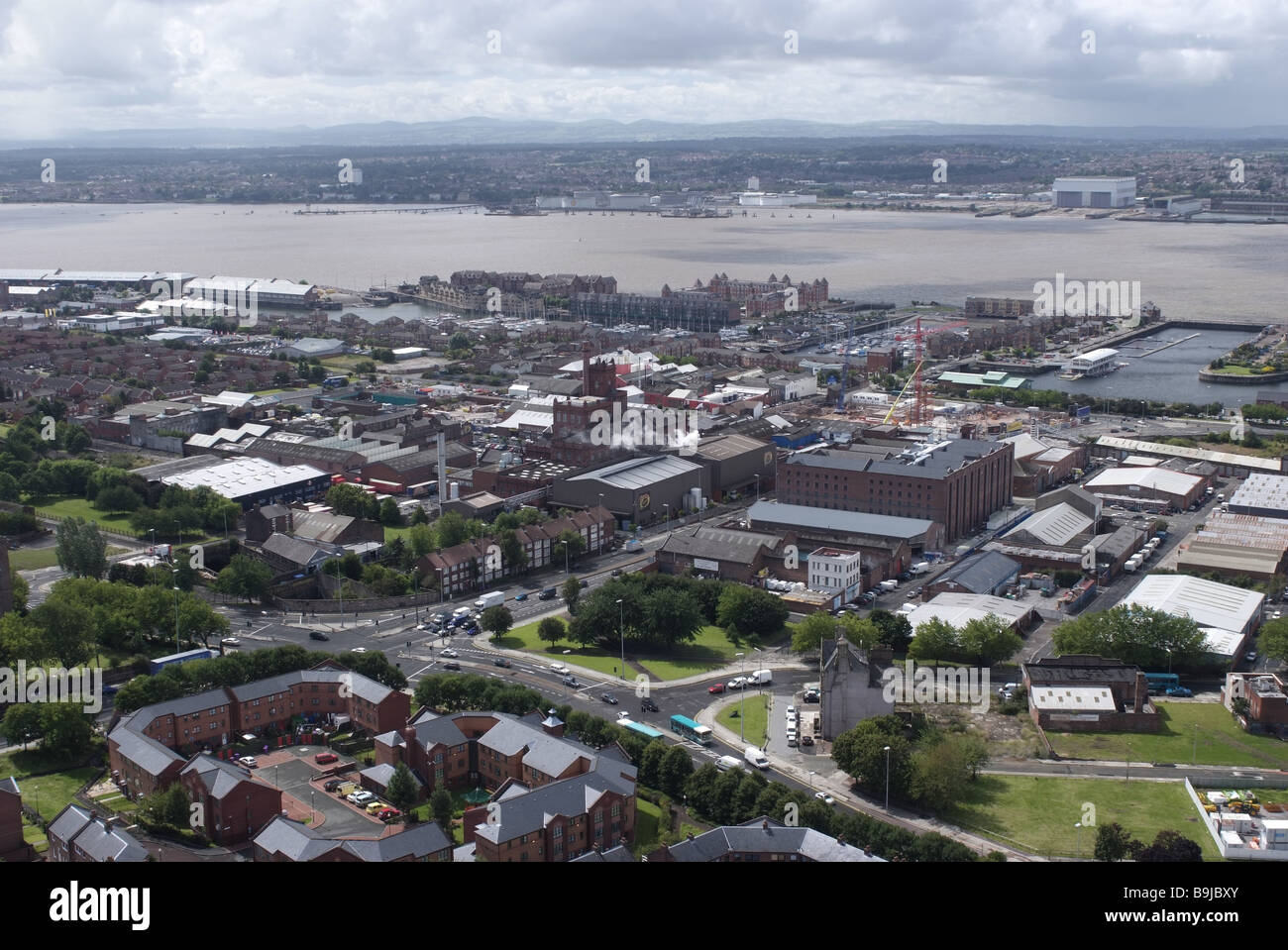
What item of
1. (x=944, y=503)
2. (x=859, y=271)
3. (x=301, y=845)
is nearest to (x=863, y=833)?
(x=301, y=845)

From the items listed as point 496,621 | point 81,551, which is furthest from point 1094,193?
point 81,551

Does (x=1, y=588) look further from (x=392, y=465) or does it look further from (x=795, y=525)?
(x=795, y=525)

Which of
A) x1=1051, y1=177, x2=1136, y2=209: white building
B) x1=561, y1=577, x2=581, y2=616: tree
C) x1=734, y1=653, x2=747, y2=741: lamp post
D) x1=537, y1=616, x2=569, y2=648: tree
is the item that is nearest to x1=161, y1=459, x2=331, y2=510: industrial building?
x1=561, y1=577, x2=581, y2=616: tree

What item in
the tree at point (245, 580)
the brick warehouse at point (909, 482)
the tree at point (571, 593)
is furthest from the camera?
the brick warehouse at point (909, 482)

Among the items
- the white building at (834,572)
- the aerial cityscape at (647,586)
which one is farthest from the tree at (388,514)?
the white building at (834,572)

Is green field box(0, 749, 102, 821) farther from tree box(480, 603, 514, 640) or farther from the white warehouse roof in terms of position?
the white warehouse roof

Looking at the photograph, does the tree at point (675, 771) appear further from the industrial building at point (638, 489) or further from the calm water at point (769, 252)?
the calm water at point (769, 252)

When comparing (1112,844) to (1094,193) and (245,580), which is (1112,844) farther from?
(1094,193)
